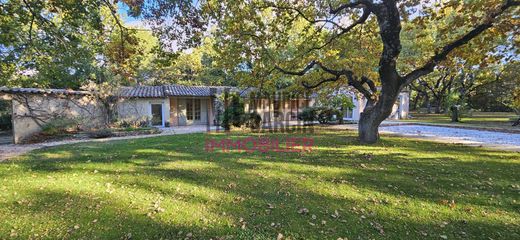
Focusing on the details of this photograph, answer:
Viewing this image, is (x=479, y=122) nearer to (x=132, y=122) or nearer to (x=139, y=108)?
(x=132, y=122)

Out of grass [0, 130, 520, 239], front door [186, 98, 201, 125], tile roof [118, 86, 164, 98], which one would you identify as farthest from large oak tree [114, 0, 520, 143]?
front door [186, 98, 201, 125]

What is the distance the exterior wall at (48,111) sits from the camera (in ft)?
33.5

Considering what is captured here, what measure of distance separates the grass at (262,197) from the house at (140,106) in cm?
602

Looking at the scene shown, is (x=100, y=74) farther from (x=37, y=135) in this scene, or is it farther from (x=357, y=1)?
(x=357, y=1)

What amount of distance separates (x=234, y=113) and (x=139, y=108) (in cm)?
730

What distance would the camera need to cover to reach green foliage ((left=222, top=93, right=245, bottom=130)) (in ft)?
46.9

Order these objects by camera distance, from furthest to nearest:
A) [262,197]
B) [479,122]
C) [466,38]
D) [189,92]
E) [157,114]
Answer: [189,92], [157,114], [479,122], [466,38], [262,197]

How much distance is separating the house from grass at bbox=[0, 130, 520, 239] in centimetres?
602

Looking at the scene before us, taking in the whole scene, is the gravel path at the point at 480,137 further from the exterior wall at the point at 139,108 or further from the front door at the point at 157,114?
the front door at the point at 157,114

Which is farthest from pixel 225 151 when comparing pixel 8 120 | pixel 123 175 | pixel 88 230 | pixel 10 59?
pixel 8 120

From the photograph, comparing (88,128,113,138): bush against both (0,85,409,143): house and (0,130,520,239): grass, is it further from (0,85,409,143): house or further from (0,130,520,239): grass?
(0,130,520,239): grass

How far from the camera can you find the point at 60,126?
11.8 m

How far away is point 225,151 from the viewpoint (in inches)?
301

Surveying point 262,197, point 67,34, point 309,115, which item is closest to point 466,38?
point 262,197
